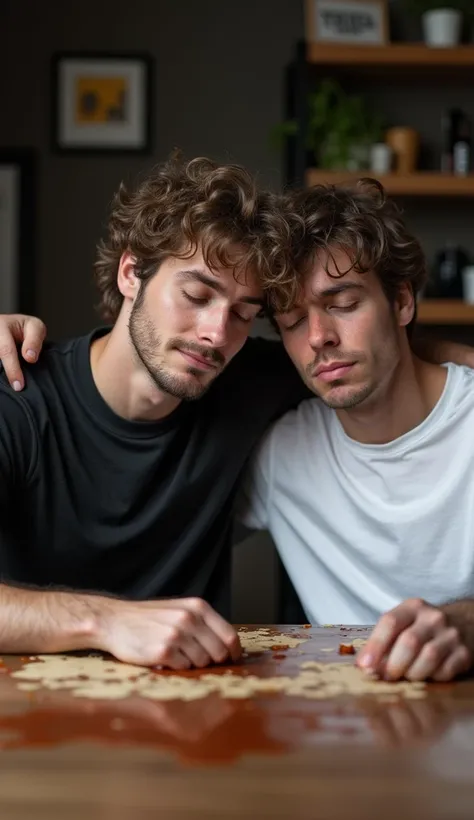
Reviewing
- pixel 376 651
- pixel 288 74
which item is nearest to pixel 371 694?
pixel 376 651

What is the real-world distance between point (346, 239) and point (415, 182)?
7.17 feet

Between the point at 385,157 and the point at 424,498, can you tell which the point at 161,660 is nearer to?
the point at 424,498

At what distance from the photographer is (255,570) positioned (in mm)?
4352

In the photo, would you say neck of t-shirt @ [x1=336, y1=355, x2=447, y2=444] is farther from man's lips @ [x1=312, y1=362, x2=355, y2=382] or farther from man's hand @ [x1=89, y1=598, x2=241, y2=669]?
man's hand @ [x1=89, y1=598, x2=241, y2=669]

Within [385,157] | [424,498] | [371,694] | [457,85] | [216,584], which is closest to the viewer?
[371,694]

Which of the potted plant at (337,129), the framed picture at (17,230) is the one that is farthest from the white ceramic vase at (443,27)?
the framed picture at (17,230)

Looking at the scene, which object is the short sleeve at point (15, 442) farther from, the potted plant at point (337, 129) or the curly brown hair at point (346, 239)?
the potted plant at point (337, 129)

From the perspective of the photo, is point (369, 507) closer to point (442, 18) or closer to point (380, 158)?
point (380, 158)

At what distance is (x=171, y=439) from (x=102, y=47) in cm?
296

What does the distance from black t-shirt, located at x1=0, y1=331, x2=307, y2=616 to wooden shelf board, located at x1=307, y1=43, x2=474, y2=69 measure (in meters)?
2.40

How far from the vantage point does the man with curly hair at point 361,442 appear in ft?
6.58

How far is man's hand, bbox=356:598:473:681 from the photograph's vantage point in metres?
1.35

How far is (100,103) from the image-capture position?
4.44 m

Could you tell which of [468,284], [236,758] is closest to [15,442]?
[236,758]
